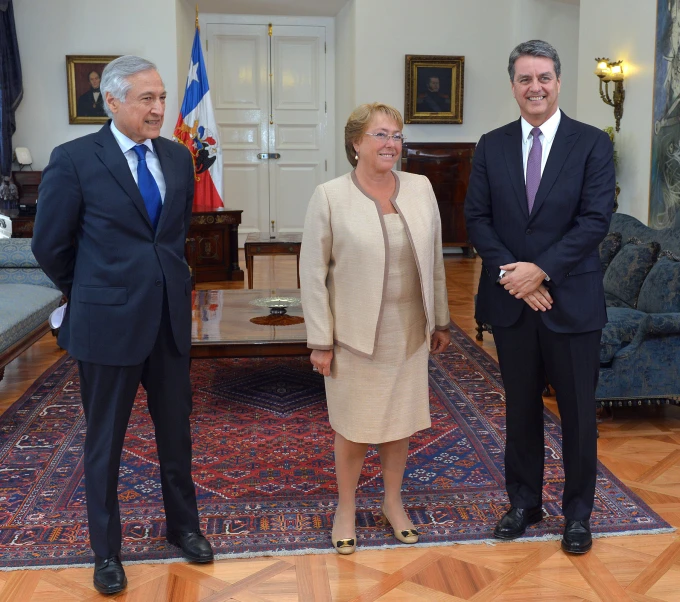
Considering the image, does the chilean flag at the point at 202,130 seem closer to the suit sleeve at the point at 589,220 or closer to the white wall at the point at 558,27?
the white wall at the point at 558,27

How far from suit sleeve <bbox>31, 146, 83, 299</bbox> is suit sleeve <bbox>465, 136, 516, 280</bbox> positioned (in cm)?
133

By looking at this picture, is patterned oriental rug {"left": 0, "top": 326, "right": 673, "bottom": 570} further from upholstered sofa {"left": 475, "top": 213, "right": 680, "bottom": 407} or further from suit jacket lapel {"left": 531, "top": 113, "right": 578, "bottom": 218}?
suit jacket lapel {"left": 531, "top": 113, "right": 578, "bottom": 218}

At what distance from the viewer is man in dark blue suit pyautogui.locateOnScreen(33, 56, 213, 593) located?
2.58m

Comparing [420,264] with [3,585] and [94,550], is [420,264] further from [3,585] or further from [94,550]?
[3,585]

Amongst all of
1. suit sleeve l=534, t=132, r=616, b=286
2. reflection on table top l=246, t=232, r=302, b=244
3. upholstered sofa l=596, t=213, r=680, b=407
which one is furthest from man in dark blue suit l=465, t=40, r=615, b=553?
reflection on table top l=246, t=232, r=302, b=244

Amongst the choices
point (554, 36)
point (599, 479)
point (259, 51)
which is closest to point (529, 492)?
point (599, 479)

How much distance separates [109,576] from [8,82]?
884 cm

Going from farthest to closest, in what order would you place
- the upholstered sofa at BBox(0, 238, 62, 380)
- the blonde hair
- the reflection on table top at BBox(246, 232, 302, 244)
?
the reflection on table top at BBox(246, 232, 302, 244)
the upholstered sofa at BBox(0, 238, 62, 380)
the blonde hair

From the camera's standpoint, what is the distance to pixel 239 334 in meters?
4.88

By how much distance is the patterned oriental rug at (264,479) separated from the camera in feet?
10.3

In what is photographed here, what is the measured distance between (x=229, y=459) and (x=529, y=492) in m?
1.48

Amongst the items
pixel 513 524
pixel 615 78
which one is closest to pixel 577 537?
pixel 513 524

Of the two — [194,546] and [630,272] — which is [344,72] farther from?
[194,546]

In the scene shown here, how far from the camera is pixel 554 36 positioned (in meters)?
10.9
